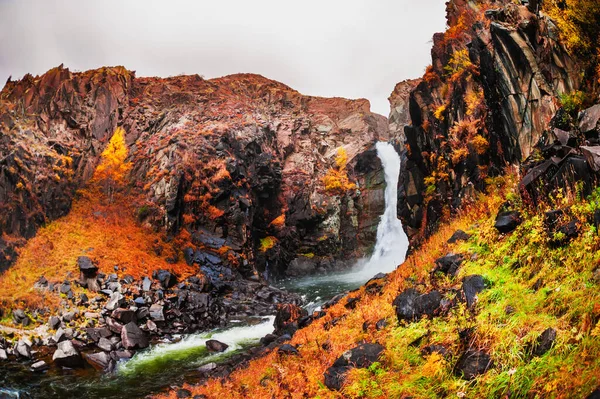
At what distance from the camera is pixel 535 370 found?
368 centimetres

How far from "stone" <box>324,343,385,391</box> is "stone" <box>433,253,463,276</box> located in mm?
2324

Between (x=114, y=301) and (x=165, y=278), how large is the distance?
12.8 feet

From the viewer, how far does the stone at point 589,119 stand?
683 centimetres

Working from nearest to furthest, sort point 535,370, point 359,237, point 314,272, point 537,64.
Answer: point 535,370
point 537,64
point 314,272
point 359,237

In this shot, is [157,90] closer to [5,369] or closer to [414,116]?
[414,116]

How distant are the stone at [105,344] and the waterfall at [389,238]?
24.3 metres

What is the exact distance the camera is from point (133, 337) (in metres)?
14.9

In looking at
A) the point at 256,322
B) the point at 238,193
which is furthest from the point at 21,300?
the point at 238,193

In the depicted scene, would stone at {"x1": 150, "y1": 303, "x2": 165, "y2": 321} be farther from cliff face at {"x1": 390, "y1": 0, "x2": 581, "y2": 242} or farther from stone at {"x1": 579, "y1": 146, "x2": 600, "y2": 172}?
stone at {"x1": 579, "y1": 146, "x2": 600, "y2": 172}

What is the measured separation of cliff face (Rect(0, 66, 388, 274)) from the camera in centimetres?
2397

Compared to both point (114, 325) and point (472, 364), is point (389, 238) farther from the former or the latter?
point (472, 364)

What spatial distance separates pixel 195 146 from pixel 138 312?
54.1 ft

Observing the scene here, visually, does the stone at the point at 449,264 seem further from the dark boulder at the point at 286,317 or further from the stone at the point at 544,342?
the dark boulder at the point at 286,317


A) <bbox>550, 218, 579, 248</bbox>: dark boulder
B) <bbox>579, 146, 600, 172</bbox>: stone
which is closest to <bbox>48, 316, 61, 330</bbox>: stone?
<bbox>550, 218, 579, 248</bbox>: dark boulder
